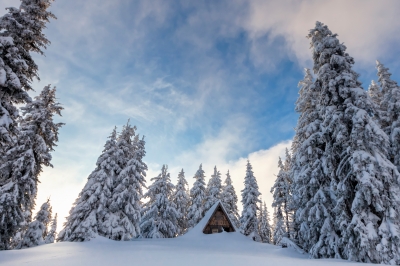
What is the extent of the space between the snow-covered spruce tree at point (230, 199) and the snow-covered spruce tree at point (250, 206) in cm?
448

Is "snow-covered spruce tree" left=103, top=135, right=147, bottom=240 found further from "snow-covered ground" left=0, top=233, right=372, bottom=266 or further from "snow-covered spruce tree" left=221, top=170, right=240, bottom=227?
"snow-covered spruce tree" left=221, top=170, right=240, bottom=227

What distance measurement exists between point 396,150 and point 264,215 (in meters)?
38.3

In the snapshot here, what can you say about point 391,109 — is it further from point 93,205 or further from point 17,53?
point 93,205

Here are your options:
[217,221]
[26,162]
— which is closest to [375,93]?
[217,221]

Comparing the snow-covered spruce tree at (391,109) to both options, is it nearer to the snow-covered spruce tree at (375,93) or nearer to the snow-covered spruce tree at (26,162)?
the snow-covered spruce tree at (375,93)

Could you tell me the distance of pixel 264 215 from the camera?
53.9m

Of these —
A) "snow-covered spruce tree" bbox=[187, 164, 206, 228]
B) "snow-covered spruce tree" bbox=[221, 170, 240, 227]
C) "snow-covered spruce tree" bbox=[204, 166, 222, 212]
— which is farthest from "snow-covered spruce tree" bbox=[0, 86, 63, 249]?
"snow-covered spruce tree" bbox=[221, 170, 240, 227]

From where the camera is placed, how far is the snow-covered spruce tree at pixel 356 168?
1153 cm

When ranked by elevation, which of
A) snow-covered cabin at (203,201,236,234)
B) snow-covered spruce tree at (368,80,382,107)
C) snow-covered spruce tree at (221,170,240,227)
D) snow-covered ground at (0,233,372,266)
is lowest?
snow-covered ground at (0,233,372,266)

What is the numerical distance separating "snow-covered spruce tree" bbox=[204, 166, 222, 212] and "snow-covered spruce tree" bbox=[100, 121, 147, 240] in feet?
58.7

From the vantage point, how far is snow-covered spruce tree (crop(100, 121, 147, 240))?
23.9 metres

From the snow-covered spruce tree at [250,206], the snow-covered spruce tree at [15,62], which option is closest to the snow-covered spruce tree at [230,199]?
the snow-covered spruce tree at [250,206]

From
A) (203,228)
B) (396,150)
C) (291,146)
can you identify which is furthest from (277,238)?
(396,150)

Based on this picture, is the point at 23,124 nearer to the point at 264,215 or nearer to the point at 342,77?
the point at 342,77
